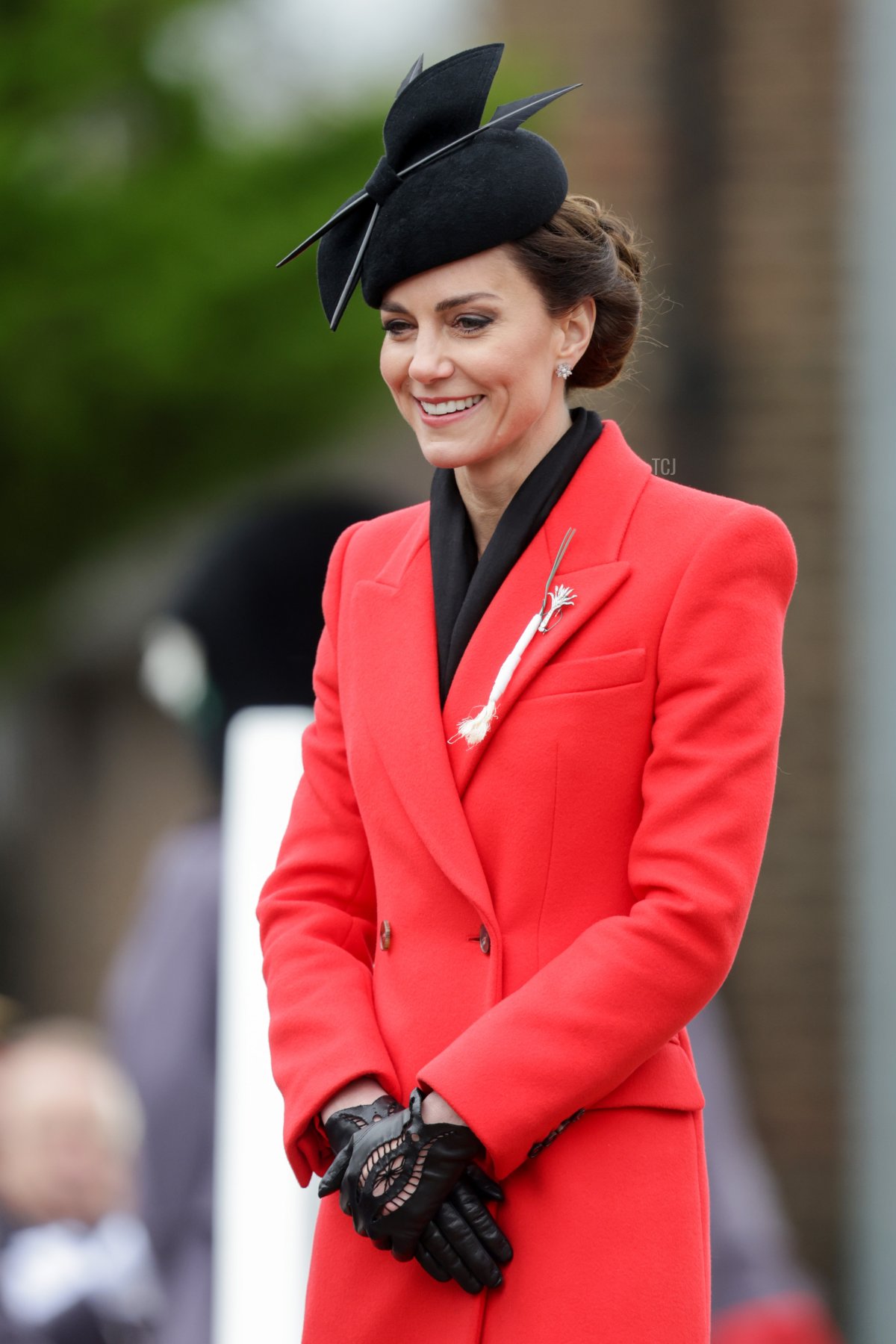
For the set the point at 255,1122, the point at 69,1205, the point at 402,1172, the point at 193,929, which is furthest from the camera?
the point at 69,1205

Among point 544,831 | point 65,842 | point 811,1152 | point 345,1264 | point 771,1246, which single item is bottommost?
point 811,1152

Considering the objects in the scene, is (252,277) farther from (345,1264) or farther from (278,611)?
(345,1264)

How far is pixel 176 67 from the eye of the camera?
22.1 feet

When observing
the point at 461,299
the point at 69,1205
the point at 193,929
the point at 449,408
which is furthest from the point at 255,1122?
the point at 69,1205

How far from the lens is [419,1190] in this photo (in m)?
1.84

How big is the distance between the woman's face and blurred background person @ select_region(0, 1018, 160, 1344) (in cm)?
235

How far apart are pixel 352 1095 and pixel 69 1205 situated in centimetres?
238

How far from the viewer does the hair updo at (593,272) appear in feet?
6.35

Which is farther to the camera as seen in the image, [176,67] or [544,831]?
[176,67]

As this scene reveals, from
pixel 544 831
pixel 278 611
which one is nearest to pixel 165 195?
pixel 278 611

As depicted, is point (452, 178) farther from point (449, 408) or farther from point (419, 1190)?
point (419, 1190)

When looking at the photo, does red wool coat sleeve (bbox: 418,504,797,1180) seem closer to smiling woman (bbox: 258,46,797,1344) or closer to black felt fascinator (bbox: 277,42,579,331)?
smiling woman (bbox: 258,46,797,1344)

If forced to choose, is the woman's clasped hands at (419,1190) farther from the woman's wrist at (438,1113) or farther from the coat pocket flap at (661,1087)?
the coat pocket flap at (661,1087)

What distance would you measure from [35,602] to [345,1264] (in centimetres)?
571
